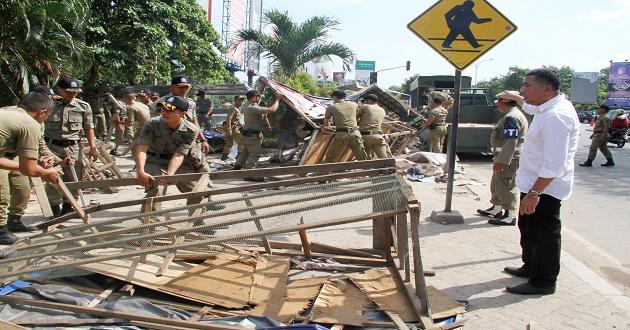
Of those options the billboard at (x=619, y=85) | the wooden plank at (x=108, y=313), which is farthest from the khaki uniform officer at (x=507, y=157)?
the billboard at (x=619, y=85)

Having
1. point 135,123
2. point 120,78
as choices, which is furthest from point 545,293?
point 120,78

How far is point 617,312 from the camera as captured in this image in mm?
3549

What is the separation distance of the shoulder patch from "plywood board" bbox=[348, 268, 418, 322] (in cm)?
269

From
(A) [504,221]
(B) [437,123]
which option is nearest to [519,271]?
(A) [504,221]

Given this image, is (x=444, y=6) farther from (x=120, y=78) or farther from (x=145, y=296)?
(x=120, y=78)

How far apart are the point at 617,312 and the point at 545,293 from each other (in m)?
0.48

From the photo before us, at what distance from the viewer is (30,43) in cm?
928

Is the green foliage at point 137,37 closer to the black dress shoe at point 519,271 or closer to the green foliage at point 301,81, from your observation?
the green foliage at point 301,81

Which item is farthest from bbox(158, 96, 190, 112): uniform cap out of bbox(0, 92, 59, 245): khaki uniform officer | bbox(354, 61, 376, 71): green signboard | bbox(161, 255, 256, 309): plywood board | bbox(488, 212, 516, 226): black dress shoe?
bbox(354, 61, 376, 71): green signboard

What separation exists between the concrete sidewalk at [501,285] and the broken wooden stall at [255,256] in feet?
1.86

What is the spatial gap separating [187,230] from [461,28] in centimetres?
433

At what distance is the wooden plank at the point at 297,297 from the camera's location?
3.00 metres

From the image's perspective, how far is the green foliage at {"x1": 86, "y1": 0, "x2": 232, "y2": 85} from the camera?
15.2 metres

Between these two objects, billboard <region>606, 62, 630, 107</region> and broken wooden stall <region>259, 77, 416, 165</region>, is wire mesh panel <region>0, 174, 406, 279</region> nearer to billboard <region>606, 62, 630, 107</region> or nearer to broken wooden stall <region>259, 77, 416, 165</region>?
broken wooden stall <region>259, 77, 416, 165</region>
